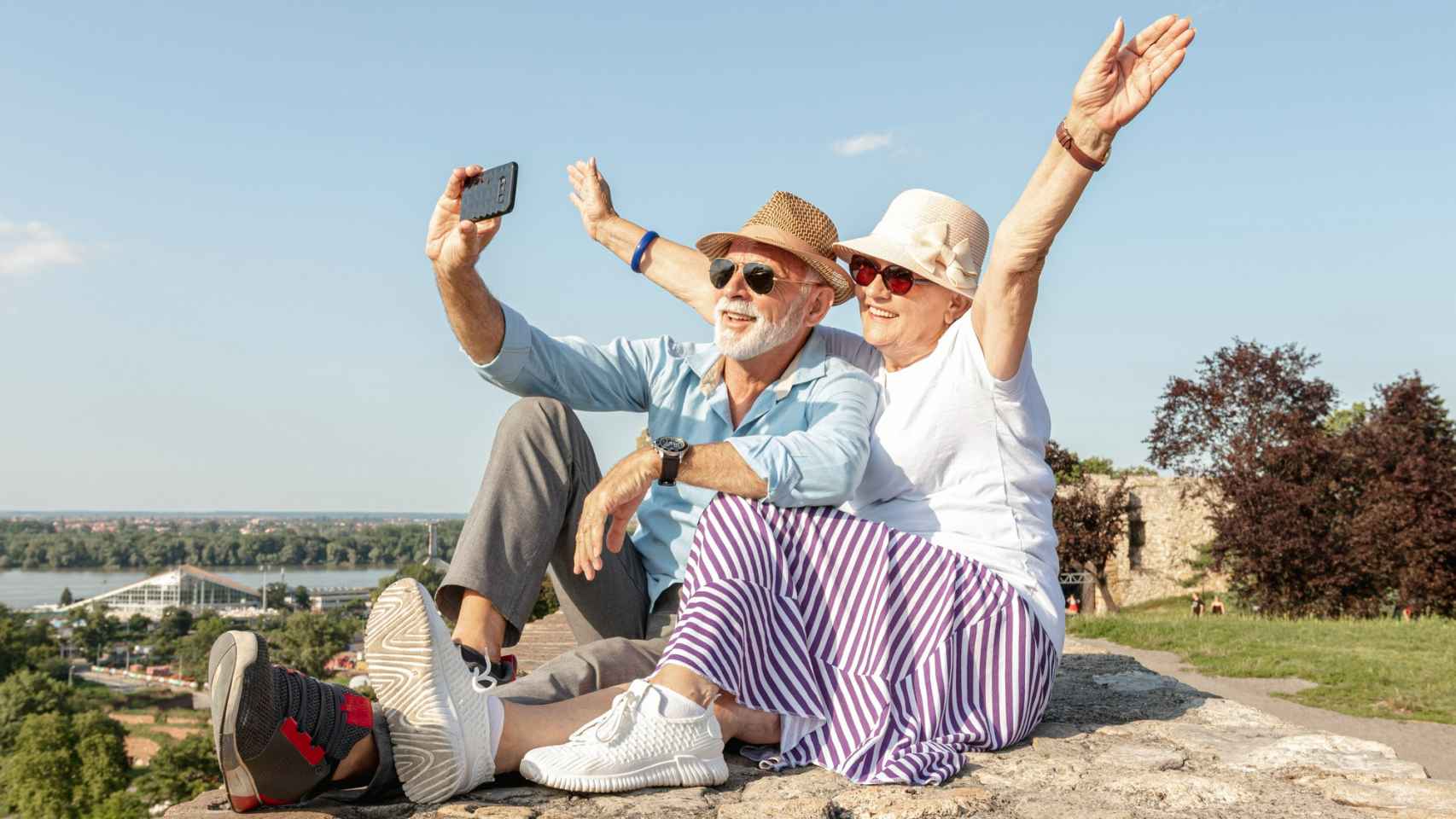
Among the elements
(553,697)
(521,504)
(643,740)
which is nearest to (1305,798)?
(643,740)

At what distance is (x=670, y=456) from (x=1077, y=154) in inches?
42.1

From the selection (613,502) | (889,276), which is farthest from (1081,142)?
(613,502)

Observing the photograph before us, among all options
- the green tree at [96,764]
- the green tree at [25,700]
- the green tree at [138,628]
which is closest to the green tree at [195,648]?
the green tree at [25,700]

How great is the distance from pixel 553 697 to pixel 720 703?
350 millimetres

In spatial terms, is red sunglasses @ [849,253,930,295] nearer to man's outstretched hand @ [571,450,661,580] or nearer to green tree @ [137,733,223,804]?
man's outstretched hand @ [571,450,661,580]

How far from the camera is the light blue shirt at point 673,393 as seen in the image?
9.35ft

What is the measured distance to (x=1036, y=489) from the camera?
8.61ft

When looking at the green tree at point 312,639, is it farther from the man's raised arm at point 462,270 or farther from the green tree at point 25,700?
the man's raised arm at point 462,270

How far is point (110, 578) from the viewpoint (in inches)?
6594

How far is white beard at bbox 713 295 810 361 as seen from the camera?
10.1 feet

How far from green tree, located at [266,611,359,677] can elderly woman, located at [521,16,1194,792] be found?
56.9m

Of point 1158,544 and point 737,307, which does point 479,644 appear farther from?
point 1158,544

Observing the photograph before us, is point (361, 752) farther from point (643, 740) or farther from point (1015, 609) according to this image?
point (1015, 609)

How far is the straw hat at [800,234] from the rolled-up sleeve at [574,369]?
0.43 m
